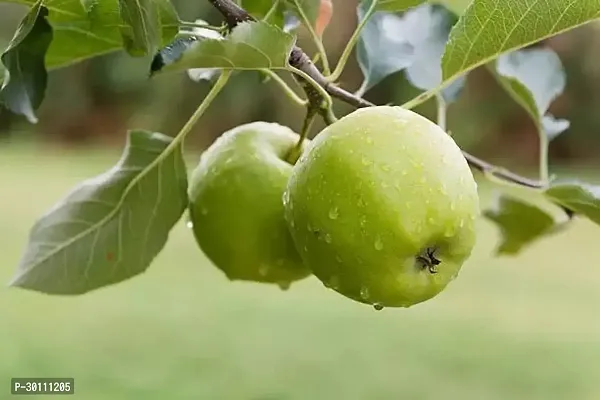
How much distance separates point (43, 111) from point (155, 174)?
5424 mm

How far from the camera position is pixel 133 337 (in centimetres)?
294

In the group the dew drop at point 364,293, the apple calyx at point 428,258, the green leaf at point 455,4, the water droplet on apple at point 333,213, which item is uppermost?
the green leaf at point 455,4

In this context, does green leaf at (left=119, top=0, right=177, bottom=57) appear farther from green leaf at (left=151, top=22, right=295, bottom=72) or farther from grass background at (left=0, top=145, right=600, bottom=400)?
grass background at (left=0, top=145, right=600, bottom=400)

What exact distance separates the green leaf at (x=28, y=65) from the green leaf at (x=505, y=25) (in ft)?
0.85

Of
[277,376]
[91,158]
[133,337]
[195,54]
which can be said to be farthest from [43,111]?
[195,54]

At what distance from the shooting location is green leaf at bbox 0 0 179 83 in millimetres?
559

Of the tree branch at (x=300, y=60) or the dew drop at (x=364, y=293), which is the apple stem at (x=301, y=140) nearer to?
the tree branch at (x=300, y=60)

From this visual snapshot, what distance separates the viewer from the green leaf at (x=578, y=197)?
670 millimetres

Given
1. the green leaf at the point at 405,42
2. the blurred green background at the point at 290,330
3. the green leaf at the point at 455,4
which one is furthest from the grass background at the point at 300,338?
the green leaf at the point at 405,42

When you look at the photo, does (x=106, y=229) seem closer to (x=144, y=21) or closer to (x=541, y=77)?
(x=144, y=21)

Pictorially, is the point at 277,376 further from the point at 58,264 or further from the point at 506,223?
the point at 58,264

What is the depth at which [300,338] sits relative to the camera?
3.02 metres

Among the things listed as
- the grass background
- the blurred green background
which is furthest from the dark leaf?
the grass background

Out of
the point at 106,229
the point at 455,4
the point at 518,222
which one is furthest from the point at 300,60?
the point at 455,4
